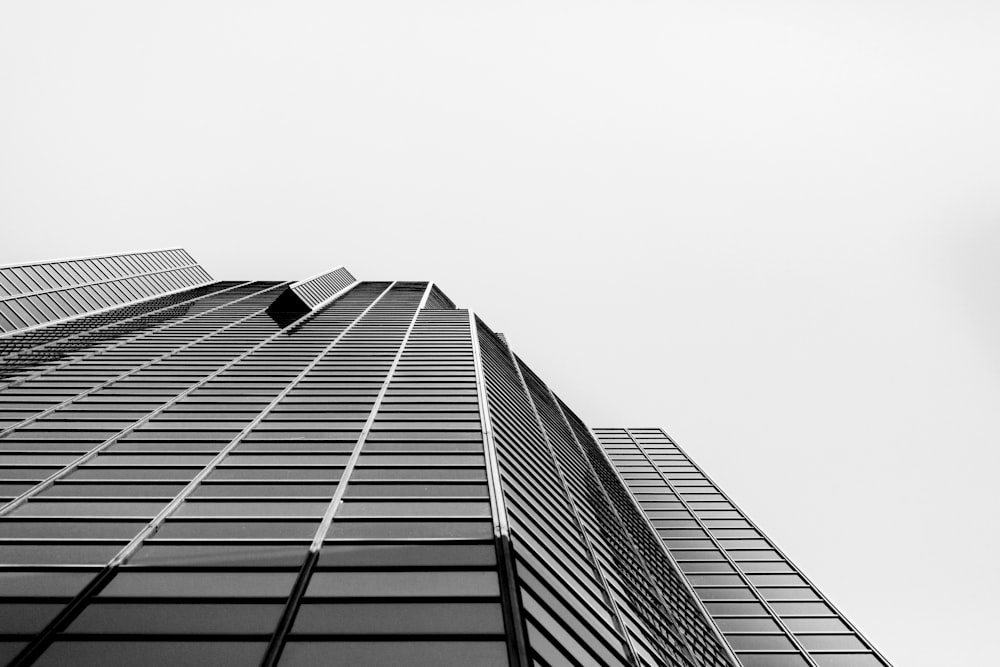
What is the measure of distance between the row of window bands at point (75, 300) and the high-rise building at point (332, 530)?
6.32 ft

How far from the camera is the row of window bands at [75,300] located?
Result: 47.8 m

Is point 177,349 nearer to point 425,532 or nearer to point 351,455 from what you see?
point 351,455

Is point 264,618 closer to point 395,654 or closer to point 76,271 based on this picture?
point 395,654

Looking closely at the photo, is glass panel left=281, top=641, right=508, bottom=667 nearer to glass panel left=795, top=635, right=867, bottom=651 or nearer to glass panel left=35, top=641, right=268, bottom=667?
glass panel left=35, top=641, right=268, bottom=667

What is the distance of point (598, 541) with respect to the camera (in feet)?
73.6

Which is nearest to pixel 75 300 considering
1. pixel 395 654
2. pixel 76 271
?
pixel 76 271

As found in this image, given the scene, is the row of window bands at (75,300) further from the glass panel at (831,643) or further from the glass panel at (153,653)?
the glass panel at (831,643)

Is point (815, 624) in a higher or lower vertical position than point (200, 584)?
lower

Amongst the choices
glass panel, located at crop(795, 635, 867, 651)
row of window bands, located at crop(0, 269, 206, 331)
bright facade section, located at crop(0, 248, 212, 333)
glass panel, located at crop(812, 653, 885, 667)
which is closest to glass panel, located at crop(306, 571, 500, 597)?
glass panel, located at crop(812, 653, 885, 667)

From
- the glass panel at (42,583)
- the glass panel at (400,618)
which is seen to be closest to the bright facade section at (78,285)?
the glass panel at (42,583)

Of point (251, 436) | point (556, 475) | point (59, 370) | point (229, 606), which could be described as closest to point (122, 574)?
point (229, 606)

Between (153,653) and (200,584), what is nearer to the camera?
(153,653)

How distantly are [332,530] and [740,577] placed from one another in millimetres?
32541

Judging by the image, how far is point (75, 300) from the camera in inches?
2312
